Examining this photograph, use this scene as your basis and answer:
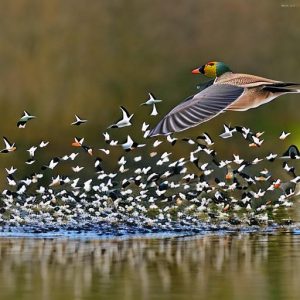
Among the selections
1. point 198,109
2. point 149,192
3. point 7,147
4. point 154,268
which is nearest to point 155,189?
point 149,192

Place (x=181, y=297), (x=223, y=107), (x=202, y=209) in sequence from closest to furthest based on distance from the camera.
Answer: (x=181, y=297) → (x=223, y=107) → (x=202, y=209)

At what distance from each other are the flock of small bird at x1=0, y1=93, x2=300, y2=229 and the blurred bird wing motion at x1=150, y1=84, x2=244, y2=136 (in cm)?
288

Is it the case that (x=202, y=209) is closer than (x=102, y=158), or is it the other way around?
(x=202, y=209)

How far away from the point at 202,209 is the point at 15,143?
3.59 metres

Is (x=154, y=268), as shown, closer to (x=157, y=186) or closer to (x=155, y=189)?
(x=157, y=186)

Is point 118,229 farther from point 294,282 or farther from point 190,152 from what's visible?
point 294,282

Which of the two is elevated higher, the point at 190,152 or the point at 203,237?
the point at 190,152

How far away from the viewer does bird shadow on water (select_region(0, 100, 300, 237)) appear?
16688mm

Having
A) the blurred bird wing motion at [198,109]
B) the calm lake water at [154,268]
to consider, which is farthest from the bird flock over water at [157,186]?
the blurred bird wing motion at [198,109]

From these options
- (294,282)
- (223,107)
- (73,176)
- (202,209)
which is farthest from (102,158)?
(294,282)

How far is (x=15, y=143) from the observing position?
19875 mm

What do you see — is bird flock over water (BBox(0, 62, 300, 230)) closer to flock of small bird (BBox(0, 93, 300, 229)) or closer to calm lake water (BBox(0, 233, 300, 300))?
flock of small bird (BBox(0, 93, 300, 229))

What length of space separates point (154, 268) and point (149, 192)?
5.01 m

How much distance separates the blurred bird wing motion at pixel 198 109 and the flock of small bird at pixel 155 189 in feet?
9.46
